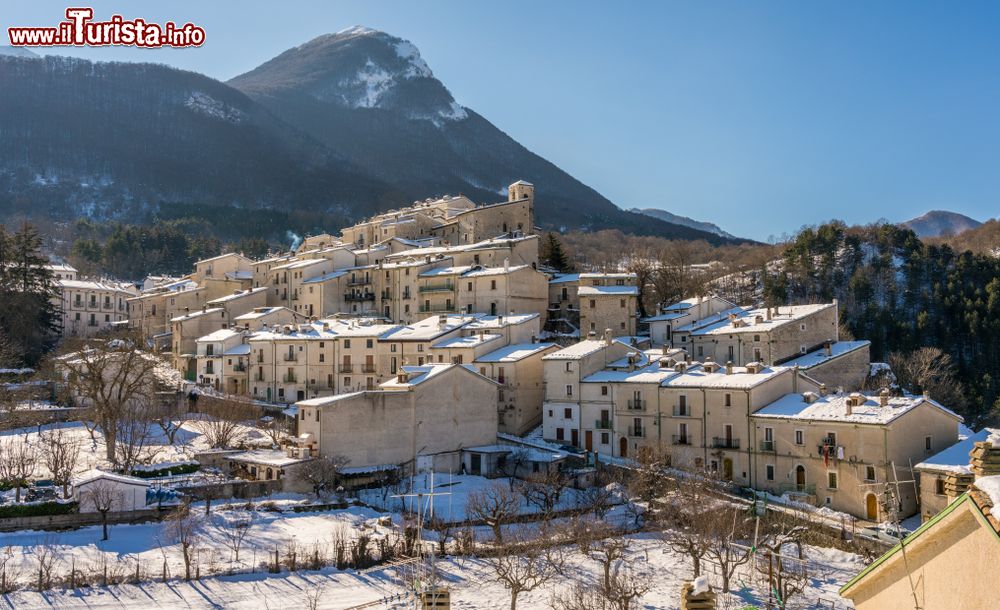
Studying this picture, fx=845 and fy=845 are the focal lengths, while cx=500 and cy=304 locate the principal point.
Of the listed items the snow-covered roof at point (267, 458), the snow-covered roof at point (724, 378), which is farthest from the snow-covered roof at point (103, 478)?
the snow-covered roof at point (724, 378)

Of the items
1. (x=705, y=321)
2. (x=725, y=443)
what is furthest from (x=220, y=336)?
(x=725, y=443)

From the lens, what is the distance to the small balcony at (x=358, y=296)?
79.2 metres

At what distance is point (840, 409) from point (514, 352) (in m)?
22.6

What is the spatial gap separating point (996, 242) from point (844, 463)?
76.5 metres

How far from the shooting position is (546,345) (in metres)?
59.5

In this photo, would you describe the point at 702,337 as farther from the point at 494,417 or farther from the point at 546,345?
the point at 494,417

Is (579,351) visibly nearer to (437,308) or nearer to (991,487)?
(437,308)

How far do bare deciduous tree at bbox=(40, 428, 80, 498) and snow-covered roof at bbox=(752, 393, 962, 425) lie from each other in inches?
1405

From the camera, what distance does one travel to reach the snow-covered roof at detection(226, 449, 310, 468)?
44844mm

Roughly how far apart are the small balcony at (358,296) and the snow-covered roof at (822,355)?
38683 millimetres

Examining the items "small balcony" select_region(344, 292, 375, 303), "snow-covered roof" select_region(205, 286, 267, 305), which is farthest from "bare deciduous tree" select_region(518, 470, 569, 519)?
"snow-covered roof" select_region(205, 286, 267, 305)

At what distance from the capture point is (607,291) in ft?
225

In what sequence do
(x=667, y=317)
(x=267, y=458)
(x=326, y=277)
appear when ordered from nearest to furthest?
(x=267, y=458), (x=667, y=317), (x=326, y=277)

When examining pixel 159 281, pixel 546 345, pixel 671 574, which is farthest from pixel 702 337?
pixel 159 281
